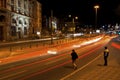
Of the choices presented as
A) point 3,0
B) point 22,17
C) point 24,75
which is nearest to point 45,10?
point 22,17

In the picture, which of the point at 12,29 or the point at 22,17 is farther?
the point at 22,17

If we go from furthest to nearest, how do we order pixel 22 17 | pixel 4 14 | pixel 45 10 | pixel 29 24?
1. pixel 45 10
2. pixel 29 24
3. pixel 22 17
4. pixel 4 14

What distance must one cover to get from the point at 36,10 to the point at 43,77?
3470 inches

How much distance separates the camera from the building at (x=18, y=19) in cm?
7069

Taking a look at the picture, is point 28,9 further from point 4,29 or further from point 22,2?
→ point 4,29

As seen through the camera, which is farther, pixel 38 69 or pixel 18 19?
pixel 18 19

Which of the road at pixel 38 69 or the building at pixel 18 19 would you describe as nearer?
the road at pixel 38 69

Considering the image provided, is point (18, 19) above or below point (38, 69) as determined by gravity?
above

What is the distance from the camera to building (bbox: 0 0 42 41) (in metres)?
70.7

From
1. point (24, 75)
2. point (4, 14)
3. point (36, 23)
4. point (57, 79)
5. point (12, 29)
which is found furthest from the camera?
point (36, 23)

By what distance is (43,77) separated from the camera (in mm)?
19594

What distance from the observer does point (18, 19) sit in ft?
265

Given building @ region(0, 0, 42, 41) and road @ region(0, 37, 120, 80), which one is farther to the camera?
building @ region(0, 0, 42, 41)

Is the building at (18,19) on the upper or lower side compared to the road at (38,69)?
upper
